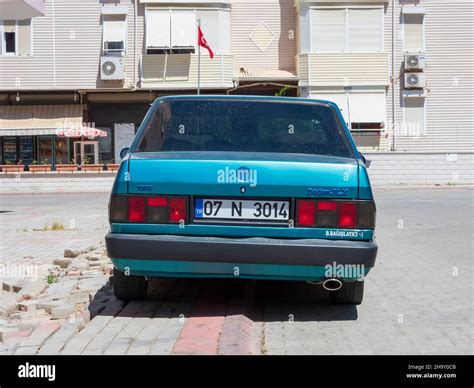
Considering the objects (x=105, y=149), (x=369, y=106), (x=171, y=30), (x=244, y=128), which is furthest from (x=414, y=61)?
(x=244, y=128)

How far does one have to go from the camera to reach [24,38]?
108 feet

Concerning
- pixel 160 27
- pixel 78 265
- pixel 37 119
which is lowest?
pixel 78 265

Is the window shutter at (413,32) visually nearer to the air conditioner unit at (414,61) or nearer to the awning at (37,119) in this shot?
the air conditioner unit at (414,61)

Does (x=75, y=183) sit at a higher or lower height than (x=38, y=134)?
lower

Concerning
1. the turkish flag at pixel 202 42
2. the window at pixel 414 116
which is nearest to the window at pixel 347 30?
the window at pixel 414 116

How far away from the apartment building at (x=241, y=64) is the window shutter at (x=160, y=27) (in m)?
0.05

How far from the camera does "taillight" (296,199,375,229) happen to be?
5.68 metres

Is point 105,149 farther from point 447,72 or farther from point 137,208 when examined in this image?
point 137,208

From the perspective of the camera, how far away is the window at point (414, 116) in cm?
3334

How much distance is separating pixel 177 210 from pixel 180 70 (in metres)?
27.6

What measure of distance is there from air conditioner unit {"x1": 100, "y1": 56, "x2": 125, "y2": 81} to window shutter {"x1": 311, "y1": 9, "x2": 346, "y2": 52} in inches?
337

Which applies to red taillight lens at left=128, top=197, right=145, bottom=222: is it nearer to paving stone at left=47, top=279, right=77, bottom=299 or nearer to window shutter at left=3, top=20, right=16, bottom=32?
paving stone at left=47, top=279, right=77, bottom=299

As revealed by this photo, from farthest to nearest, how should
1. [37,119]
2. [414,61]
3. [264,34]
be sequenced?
[264,34] < [37,119] < [414,61]
